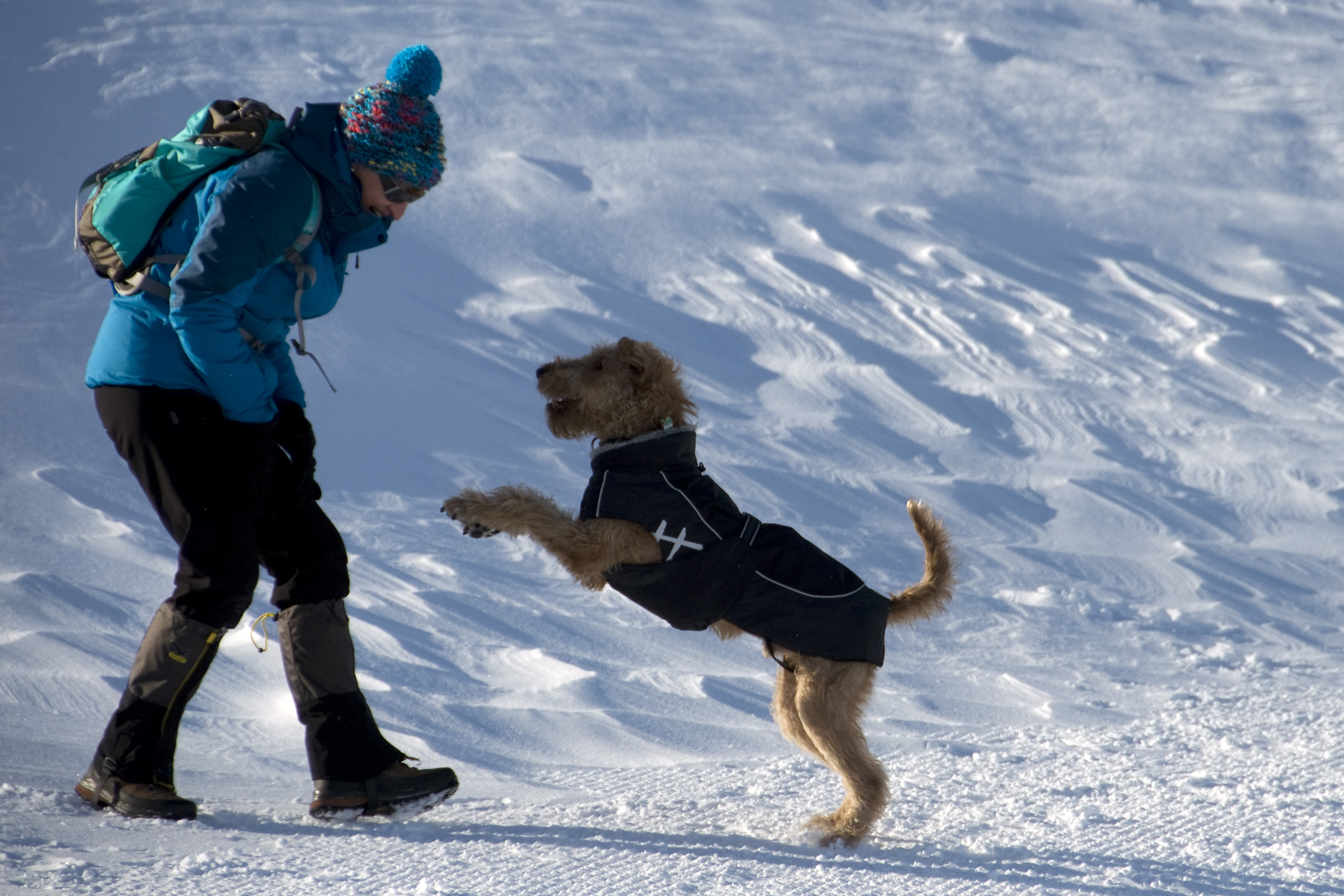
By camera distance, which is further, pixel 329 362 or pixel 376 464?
pixel 329 362

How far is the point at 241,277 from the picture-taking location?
7.75ft

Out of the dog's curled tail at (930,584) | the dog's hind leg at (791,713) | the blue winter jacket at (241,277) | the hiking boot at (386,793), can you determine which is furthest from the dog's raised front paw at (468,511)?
the dog's curled tail at (930,584)

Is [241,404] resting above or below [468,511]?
above

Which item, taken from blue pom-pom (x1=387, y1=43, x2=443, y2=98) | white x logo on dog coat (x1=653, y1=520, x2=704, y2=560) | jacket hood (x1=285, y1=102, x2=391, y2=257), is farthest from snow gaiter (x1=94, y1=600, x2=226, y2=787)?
blue pom-pom (x1=387, y1=43, x2=443, y2=98)

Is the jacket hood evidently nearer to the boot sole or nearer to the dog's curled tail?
the boot sole

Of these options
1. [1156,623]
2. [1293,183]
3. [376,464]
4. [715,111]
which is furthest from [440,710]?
[1293,183]

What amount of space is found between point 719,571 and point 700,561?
0.05 meters

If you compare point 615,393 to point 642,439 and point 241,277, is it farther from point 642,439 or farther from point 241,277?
point 241,277

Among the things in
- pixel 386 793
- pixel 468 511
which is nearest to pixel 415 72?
pixel 468 511

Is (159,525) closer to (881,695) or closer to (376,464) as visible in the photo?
(376,464)

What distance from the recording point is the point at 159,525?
5012mm

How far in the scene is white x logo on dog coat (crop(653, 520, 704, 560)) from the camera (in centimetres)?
273

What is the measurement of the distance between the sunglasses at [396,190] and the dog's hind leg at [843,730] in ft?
4.95

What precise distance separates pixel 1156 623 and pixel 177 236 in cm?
448
